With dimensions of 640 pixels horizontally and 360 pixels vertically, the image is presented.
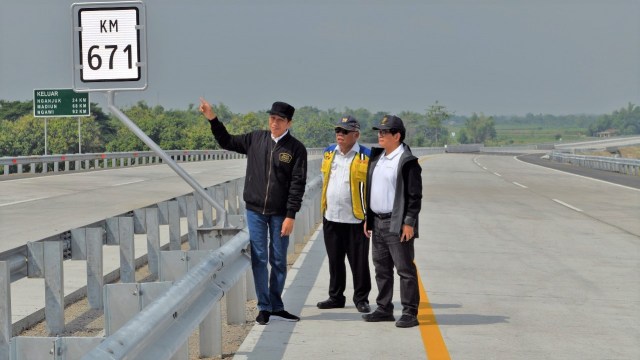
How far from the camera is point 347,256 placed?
983 centimetres

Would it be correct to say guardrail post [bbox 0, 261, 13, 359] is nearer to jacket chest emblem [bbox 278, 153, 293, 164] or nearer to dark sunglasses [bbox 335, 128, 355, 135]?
jacket chest emblem [bbox 278, 153, 293, 164]

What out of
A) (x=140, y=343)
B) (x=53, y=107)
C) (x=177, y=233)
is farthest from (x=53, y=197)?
(x=53, y=107)

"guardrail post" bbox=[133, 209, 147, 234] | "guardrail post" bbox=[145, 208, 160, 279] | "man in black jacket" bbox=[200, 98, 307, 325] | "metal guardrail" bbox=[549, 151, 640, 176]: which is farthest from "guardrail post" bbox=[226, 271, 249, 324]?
"metal guardrail" bbox=[549, 151, 640, 176]

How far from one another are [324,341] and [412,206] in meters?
1.48

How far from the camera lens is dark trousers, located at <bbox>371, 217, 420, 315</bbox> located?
916 centimetres

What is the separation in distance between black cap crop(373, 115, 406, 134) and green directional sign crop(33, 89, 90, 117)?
165 ft

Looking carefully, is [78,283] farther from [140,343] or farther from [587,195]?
[587,195]

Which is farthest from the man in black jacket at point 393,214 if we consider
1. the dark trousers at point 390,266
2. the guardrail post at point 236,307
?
the guardrail post at point 236,307

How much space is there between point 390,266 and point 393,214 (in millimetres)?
617

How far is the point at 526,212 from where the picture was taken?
23.1 metres

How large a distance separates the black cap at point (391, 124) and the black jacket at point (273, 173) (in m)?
0.77

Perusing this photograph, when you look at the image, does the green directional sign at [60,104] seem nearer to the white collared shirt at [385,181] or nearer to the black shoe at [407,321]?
the white collared shirt at [385,181]

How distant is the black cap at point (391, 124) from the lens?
9109 mm

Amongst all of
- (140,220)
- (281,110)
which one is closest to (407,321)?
(281,110)
